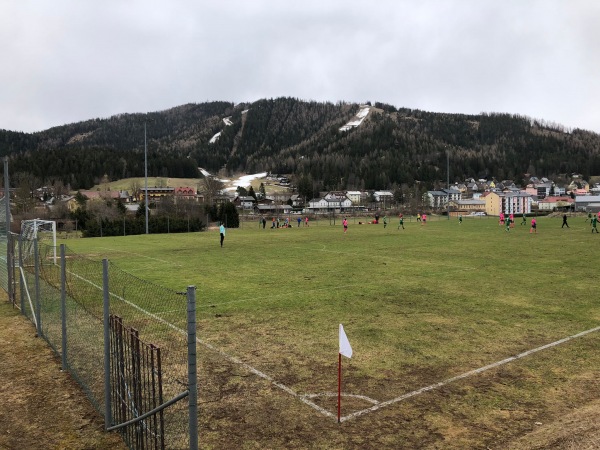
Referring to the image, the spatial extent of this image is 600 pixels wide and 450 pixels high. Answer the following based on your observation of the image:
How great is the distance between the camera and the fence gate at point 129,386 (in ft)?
18.2

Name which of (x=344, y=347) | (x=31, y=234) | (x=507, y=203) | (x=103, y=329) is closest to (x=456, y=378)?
(x=344, y=347)

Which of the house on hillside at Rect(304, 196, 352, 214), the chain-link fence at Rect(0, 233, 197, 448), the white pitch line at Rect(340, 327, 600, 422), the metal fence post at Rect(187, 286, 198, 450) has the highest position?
the house on hillside at Rect(304, 196, 352, 214)

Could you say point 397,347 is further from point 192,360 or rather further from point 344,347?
point 192,360

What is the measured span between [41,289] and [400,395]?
31.3ft

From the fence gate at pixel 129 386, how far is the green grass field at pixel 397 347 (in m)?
0.82

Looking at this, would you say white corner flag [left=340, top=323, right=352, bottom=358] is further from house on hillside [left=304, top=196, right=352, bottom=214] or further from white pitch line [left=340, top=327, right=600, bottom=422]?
house on hillside [left=304, top=196, right=352, bottom=214]

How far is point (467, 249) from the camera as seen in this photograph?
99.9 feet

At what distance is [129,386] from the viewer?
20.0 ft

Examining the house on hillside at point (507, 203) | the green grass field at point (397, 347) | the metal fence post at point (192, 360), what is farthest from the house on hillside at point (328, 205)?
the metal fence post at point (192, 360)

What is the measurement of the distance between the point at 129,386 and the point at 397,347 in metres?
5.71

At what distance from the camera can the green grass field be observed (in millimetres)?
6383

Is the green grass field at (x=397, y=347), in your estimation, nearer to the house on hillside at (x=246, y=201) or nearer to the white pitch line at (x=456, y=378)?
the white pitch line at (x=456, y=378)

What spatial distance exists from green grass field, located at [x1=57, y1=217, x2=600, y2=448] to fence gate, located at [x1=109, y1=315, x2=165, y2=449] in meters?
0.82

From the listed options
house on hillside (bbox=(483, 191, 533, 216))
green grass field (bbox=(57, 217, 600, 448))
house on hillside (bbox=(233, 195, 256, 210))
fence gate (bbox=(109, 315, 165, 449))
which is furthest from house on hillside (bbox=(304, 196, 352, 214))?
fence gate (bbox=(109, 315, 165, 449))
